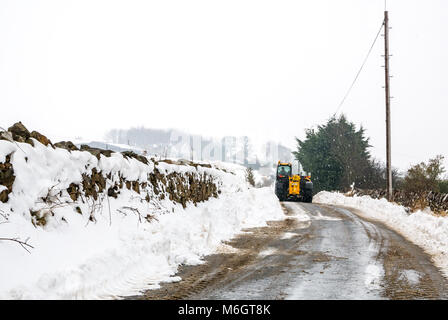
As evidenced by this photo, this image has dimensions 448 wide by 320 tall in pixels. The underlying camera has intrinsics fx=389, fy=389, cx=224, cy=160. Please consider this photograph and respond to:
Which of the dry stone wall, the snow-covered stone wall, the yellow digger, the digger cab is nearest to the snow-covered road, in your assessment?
the snow-covered stone wall

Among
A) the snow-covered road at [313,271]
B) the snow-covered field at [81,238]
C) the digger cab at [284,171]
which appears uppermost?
the digger cab at [284,171]

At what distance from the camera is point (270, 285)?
17.8 feet

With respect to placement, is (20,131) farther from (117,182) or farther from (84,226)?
(117,182)

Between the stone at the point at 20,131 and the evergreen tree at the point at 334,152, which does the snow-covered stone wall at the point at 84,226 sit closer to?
the stone at the point at 20,131

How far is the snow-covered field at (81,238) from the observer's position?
4.34 meters

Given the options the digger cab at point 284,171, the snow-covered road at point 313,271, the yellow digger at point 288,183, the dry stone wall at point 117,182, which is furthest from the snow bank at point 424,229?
the digger cab at point 284,171

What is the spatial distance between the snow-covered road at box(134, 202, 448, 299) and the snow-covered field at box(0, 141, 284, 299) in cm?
56

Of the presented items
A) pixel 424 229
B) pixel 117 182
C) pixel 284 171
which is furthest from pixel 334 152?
pixel 117 182

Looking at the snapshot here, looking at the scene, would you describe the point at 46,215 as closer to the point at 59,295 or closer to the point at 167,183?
the point at 59,295

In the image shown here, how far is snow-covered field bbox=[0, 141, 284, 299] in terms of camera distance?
14.2ft

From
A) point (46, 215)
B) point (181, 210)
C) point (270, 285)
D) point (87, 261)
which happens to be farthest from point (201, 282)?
point (181, 210)

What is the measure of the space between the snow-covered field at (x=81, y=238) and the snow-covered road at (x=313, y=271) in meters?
→ 0.56

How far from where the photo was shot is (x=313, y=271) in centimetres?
632

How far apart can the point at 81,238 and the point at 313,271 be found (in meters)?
3.65
